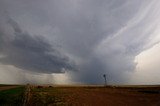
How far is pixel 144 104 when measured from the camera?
41.0 meters

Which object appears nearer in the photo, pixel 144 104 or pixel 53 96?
pixel 144 104

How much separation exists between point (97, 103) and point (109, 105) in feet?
7.24

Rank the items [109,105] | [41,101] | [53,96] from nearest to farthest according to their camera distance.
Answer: [109,105], [41,101], [53,96]

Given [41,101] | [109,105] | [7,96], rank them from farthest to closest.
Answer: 1. [7,96]
2. [41,101]
3. [109,105]

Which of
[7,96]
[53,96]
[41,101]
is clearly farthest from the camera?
[7,96]

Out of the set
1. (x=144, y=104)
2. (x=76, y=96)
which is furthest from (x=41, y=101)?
(x=144, y=104)

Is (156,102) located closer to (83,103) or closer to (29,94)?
(83,103)

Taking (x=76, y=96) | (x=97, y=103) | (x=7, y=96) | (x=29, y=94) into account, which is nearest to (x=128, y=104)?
(x=97, y=103)

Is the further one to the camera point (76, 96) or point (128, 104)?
point (76, 96)

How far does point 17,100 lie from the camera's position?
45.0 m

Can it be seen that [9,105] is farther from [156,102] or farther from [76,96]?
[156,102]

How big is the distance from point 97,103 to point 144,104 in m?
8.20

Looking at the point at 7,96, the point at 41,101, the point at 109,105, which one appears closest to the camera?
the point at 109,105

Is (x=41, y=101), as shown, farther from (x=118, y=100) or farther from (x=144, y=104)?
(x=144, y=104)
